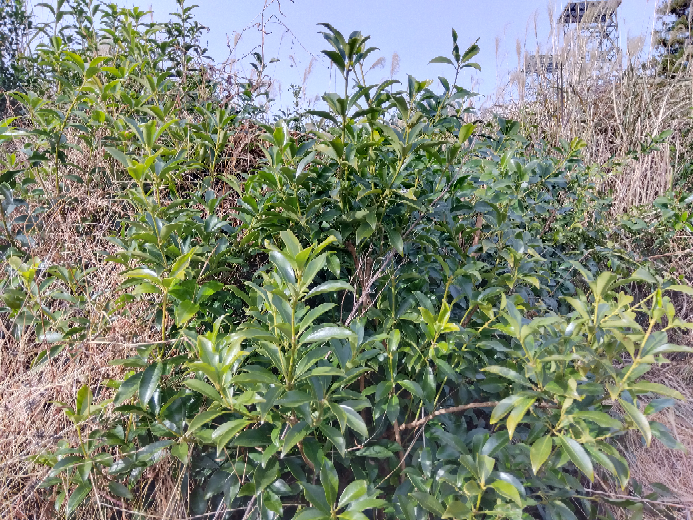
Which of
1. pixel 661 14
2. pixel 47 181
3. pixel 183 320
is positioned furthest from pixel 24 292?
pixel 661 14

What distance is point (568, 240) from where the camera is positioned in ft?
7.64

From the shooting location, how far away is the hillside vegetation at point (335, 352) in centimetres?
98

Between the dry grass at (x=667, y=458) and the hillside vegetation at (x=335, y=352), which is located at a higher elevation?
the hillside vegetation at (x=335, y=352)

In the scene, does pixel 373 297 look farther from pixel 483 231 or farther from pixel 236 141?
pixel 236 141

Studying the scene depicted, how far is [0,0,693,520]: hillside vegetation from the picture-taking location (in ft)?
3.22

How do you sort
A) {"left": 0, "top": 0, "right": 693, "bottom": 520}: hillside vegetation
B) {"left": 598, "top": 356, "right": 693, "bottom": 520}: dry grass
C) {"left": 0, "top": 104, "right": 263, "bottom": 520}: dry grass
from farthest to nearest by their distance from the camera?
{"left": 598, "top": 356, "right": 693, "bottom": 520}: dry grass → {"left": 0, "top": 104, "right": 263, "bottom": 520}: dry grass → {"left": 0, "top": 0, "right": 693, "bottom": 520}: hillside vegetation

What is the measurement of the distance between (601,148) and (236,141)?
2.82 meters

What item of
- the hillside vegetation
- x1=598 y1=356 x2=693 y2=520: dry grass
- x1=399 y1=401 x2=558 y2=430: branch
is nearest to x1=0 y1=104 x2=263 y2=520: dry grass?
the hillside vegetation

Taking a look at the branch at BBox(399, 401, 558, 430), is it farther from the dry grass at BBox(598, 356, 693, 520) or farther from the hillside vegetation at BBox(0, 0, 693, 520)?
the dry grass at BBox(598, 356, 693, 520)

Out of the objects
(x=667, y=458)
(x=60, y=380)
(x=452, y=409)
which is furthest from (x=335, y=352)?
(x=667, y=458)

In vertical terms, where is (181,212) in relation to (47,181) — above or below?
below

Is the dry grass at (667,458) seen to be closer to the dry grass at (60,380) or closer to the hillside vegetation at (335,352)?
the hillside vegetation at (335,352)

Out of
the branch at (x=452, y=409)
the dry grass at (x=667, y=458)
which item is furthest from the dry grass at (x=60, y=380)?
the dry grass at (x=667, y=458)

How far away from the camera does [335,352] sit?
102 cm
